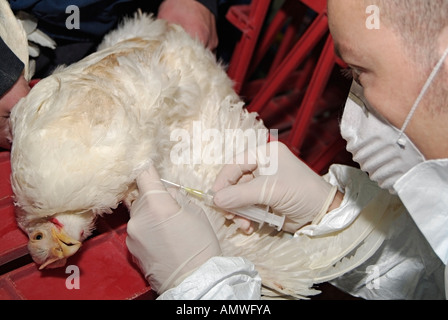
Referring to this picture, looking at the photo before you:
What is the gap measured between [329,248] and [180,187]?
394 mm

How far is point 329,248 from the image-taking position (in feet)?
3.39

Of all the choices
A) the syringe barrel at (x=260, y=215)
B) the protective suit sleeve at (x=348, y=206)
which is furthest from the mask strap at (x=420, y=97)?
the syringe barrel at (x=260, y=215)

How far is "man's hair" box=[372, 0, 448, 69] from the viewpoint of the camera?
0.68 metres

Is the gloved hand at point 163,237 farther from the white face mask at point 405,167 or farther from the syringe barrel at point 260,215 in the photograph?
the white face mask at point 405,167

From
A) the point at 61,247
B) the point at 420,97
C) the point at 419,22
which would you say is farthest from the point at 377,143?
the point at 61,247

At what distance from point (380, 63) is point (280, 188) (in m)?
0.38

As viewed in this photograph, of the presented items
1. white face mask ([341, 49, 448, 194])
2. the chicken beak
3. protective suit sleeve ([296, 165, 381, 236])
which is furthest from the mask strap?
the chicken beak

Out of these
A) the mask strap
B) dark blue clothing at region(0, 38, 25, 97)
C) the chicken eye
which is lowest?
the chicken eye

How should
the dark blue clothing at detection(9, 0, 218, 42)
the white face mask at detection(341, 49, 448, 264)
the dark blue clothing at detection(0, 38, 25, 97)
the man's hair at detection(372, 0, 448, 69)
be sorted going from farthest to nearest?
the dark blue clothing at detection(9, 0, 218, 42), the dark blue clothing at detection(0, 38, 25, 97), the white face mask at detection(341, 49, 448, 264), the man's hair at detection(372, 0, 448, 69)

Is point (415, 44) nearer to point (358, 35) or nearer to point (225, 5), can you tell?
point (358, 35)

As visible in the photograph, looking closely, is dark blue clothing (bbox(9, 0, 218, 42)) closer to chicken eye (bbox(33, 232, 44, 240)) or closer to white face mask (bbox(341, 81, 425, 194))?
chicken eye (bbox(33, 232, 44, 240))

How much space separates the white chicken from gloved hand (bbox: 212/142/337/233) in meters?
0.05

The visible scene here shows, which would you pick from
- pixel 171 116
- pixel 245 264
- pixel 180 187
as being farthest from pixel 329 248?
pixel 171 116

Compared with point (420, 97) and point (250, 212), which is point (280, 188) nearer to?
Answer: point (250, 212)
